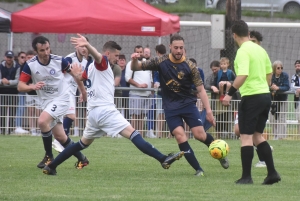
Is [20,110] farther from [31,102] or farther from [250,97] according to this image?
[250,97]

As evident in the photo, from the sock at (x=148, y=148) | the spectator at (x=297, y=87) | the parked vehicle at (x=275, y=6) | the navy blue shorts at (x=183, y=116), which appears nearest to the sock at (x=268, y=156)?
the sock at (x=148, y=148)

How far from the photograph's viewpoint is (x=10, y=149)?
50.6 ft

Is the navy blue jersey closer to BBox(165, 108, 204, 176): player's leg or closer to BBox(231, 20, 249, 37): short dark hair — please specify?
BBox(165, 108, 204, 176): player's leg

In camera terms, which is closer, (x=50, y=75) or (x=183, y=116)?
(x=183, y=116)

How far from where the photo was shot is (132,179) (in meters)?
10.7

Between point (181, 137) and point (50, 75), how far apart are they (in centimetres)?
226

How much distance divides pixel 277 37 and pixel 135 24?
641 centimetres

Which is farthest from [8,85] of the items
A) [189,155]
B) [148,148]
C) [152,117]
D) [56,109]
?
[148,148]

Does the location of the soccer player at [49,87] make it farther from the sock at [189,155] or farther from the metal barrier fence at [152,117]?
the metal barrier fence at [152,117]

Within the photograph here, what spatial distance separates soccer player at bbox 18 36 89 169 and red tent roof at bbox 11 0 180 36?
7.15m

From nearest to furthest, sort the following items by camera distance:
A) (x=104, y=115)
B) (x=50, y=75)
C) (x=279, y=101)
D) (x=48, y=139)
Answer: (x=104, y=115)
(x=50, y=75)
(x=48, y=139)
(x=279, y=101)

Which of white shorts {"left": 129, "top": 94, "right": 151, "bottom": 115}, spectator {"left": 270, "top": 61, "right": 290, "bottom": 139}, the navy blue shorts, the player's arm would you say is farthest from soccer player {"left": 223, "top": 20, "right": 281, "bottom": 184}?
white shorts {"left": 129, "top": 94, "right": 151, "bottom": 115}

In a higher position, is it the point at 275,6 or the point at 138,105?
the point at 275,6

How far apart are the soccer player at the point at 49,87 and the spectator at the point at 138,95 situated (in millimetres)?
5482
